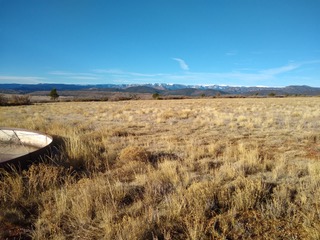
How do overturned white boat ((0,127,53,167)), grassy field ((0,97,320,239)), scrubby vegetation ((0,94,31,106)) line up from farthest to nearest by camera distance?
scrubby vegetation ((0,94,31,106)), overturned white boat ((0,127,53,167)), grassy field ((0,97,320,239))

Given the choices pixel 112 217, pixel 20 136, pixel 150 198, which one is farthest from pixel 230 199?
pixel 20 136

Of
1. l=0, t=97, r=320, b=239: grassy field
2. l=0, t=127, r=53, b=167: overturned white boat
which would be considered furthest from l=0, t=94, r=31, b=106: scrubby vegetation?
l=0, t=97, r=320, b=239: grassy field

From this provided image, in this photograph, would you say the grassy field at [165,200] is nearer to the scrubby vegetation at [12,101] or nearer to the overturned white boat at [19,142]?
the overturned white boat at [19,142]

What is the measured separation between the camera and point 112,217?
3.37 m

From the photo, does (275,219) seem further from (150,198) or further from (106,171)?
(106,171)

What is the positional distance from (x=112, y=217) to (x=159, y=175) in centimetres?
177

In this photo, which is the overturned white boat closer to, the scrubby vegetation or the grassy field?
the grassy field

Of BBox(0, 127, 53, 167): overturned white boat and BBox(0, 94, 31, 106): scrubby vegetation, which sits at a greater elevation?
BBox(0, 127, 53, 167): overturned white boat

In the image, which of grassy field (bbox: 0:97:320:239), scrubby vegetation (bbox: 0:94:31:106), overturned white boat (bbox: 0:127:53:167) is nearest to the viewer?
grassy field (bbox: 0:97:320:239)

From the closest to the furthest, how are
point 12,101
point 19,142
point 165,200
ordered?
point 165,200 → point 19,142 → point 12,101

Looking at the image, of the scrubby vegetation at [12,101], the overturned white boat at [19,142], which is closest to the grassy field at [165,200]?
the overturned white boat at [19,142]

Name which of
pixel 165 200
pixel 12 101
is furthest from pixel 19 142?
pixel 12 101

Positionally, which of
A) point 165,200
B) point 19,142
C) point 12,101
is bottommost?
point 12,101

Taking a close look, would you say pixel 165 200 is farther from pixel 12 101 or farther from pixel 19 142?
pixel 12 101
